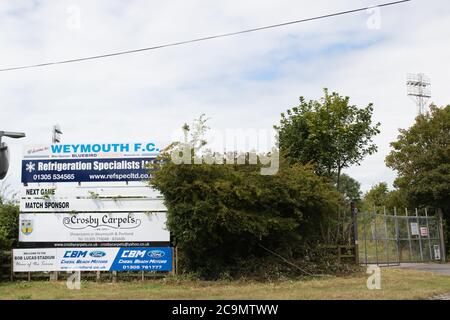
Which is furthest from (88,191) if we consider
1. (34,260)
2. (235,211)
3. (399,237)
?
(399,237)

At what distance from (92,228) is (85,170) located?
208 centimetres

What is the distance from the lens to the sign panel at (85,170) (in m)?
20.2

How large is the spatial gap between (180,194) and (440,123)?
1780 centimetres

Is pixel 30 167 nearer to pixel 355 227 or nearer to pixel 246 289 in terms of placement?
pixel 246 289

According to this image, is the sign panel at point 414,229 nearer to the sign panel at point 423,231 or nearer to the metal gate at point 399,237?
the metal gate at point 399,237

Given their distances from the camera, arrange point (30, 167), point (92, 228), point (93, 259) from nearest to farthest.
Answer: point (93, 259) < point (92, 228) < point (30, 167)

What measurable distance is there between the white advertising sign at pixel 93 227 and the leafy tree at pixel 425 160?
15.6 metres

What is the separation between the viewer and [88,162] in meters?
20.4

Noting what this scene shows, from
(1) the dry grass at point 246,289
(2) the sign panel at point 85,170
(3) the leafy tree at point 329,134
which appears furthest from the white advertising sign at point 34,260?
(3) the leafy tree at point 329,134

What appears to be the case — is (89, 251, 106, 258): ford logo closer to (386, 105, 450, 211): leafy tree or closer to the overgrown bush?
the overgrown bush

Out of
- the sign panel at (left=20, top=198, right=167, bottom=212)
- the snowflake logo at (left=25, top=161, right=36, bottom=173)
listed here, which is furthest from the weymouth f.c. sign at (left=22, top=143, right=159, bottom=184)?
the sign panel at (left=20, top=198, right=167, bottom=212)

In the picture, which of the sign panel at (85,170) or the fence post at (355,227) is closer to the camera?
the sign panel at (85,170)

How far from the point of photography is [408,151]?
31.0 meters
